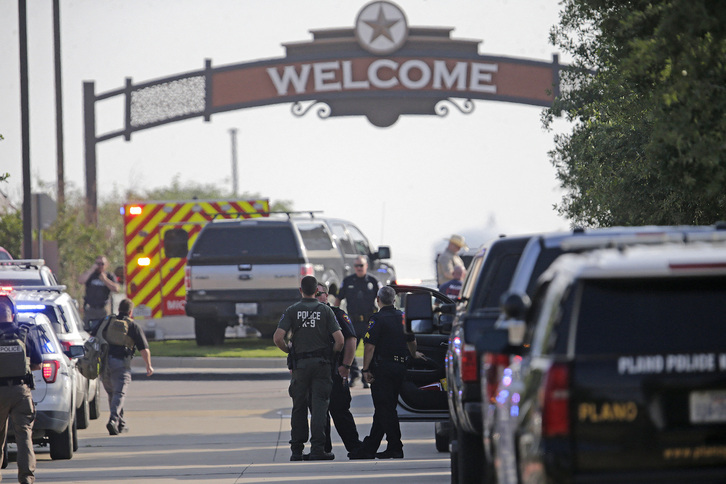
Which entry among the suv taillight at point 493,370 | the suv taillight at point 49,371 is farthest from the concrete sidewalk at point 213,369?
the suv taillight at point 493,370

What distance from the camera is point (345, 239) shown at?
2519cm

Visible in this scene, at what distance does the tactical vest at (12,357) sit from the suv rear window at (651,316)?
6.56 meters

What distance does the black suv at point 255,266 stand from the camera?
23141mm

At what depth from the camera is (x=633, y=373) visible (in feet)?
18.0

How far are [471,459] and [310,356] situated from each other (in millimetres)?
4317

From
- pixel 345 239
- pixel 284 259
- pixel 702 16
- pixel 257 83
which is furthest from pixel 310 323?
pixel 257 83

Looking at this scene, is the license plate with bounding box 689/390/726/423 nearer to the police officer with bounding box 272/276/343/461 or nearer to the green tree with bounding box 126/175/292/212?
the police officer with bounding box 272/276/343/461

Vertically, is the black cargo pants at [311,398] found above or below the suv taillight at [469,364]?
below

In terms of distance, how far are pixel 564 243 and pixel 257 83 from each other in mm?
28181

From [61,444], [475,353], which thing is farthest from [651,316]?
[61,444]

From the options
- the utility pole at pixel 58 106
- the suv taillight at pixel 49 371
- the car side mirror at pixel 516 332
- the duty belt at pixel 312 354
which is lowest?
the suv taillight at pixel 49 371

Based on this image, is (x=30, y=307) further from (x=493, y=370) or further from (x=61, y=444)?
(x=493, y=370)

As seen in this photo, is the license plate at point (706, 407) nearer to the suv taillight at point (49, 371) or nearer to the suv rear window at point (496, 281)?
the suv rear window at point (496, 281)

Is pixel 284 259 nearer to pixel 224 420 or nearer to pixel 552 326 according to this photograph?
pixel 224 420
